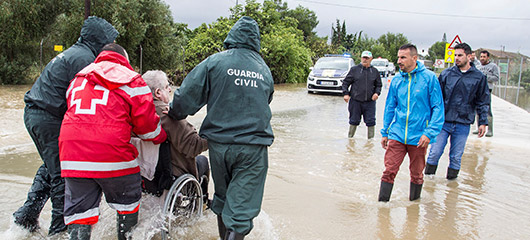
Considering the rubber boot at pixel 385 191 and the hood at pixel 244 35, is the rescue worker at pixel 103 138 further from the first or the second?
the rubber boot at pixel 385 191

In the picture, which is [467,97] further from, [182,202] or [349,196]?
[182,202]

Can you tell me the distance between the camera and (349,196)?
521 centimetres

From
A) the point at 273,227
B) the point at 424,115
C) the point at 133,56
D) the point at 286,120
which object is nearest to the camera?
the point at 273,227

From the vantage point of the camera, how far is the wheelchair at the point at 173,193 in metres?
3.29

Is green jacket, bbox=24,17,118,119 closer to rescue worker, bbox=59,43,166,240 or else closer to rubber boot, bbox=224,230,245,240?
rescue worker, bbox=59,43,166,240

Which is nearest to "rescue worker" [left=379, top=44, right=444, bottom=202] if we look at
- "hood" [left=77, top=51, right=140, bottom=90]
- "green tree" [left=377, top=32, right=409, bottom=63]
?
"hood" [left=77, top=51, right=140, bottom=90]

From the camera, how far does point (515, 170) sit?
6.79 metres

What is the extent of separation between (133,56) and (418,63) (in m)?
15.0

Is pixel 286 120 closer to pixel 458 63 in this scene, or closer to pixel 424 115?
pixel 458 63

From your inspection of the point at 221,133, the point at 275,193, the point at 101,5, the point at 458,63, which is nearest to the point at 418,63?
the point at 458,63

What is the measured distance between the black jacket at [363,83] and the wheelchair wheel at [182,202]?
17.1 feet

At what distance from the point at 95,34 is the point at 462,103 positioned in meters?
4.74

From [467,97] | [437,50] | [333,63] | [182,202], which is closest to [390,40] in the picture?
[437,50]

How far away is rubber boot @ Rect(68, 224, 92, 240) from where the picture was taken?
2971mm
